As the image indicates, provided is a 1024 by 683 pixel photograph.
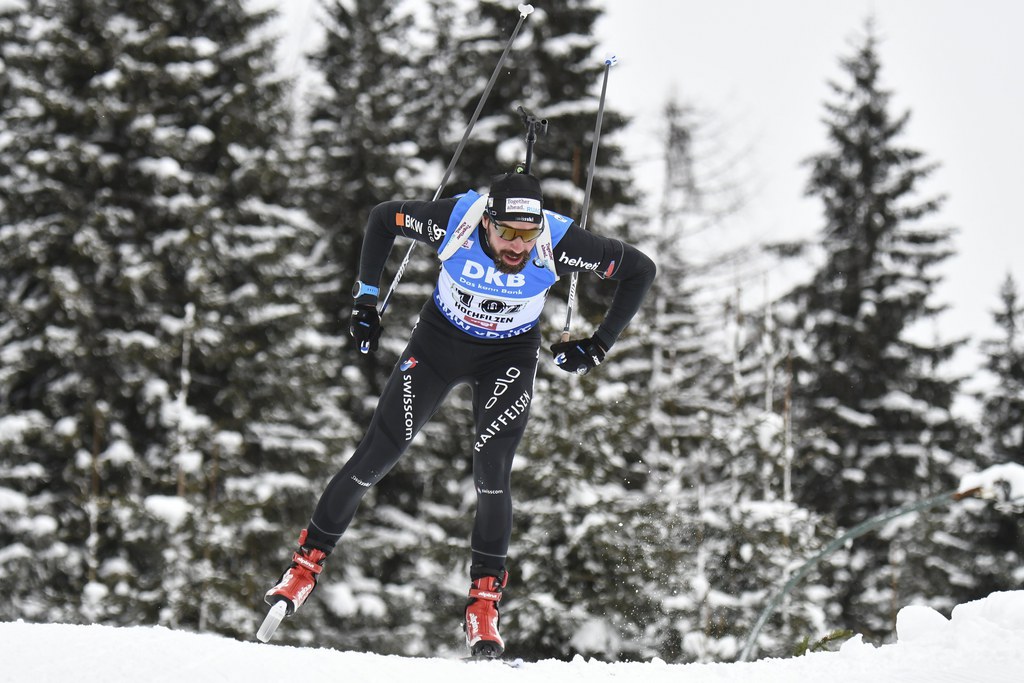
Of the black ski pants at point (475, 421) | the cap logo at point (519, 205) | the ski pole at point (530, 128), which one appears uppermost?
the ski pole at point (530, 128)

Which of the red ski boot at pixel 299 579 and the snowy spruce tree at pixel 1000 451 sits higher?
the snowy spruce tree at pixel 1000 451

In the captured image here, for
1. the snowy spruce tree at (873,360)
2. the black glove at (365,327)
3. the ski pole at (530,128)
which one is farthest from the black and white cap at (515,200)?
the snowy spruce tree at (873,360)

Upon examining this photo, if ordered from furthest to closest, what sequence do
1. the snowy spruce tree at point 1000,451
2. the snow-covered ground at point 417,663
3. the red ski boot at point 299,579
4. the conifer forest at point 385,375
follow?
1. the snowy spruce tree at point 1000,451
2. the conifer forest at point 385,375
3. the red ski boot at point 299,579
4. the snow-covered ground at point 417,663

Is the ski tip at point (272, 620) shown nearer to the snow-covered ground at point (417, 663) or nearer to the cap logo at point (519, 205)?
the snow-covered ground at point (417, 663)

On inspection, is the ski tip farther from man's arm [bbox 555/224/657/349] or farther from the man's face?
man's arm [bbox 555/224/657/349]

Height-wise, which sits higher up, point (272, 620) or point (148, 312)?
point (148, 312)

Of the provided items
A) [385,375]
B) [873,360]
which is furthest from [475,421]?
[873,360]

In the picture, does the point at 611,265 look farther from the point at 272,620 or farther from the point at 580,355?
the point at 272,620

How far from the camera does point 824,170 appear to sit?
995 inches

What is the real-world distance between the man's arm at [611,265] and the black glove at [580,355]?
7 centimetres

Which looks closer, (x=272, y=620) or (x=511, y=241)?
(x=272, y=620)

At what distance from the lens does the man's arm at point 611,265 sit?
550cm

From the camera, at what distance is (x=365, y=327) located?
5609 millimetres

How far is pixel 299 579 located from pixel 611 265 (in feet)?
7.91
